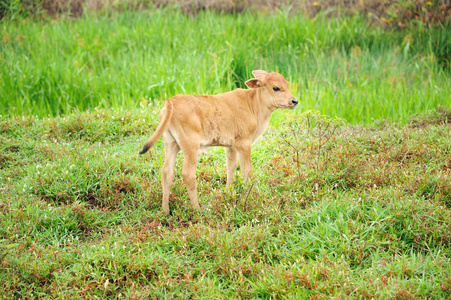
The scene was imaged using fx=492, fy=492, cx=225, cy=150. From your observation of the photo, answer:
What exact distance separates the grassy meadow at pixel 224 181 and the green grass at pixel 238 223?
0.02m

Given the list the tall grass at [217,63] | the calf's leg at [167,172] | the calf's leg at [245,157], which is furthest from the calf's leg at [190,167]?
the tall grass at [217,63]

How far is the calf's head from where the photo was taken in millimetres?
5297

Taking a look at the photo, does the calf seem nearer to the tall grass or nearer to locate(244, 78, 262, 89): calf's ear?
locate(244, 78, 262, 89): calf's ear

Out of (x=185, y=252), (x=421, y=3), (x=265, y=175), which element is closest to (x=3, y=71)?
(x=265, y=175)

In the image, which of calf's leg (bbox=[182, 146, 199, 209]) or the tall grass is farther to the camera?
the tall grass

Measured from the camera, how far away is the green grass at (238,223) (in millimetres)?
3832

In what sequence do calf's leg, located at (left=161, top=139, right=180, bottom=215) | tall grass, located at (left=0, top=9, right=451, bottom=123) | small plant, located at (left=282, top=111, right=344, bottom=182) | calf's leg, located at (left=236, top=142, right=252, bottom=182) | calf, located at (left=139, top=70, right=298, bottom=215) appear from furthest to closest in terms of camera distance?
1. tall grass, located at (left=0, top=9, right=451, bottom=123)
2. small plant, located at (left=282, top=111, right=344, bottom=182)
3. calf's leg, located at (left=236, top=142, right=252, bottom=182)
4. calf's leg, located at (left=161, top=139, right=180, bottom=215)
5. calf, located at (left=139, top=70, right=298, bottom=215)

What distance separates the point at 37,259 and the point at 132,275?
83 centimetres

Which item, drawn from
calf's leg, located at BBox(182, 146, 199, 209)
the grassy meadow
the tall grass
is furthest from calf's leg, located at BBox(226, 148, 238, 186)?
the tall grass

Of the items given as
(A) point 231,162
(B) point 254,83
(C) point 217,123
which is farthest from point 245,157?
(B) point 254,83

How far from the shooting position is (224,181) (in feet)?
19.5

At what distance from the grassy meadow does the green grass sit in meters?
0.02

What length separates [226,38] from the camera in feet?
33.1

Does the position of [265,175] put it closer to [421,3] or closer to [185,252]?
[185,252]
